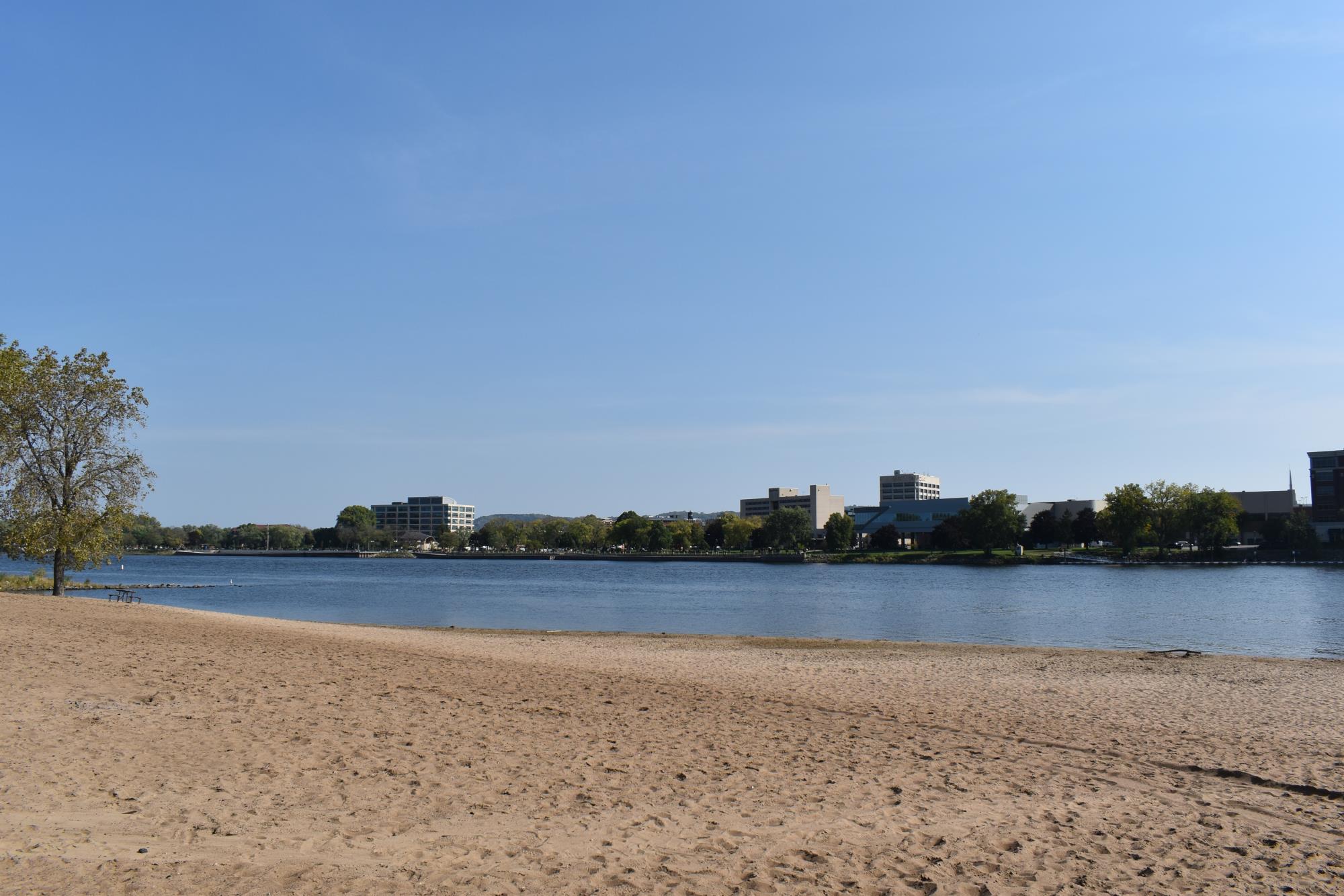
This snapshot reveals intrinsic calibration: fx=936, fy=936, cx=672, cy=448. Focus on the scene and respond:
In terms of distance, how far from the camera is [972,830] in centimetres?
880

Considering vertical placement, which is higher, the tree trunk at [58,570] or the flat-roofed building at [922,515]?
the flat-roofed building at [922,515]

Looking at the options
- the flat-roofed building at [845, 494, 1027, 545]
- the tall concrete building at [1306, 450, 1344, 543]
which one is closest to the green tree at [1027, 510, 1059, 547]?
the flat-roofed building at [845, 494, 1027, 545]

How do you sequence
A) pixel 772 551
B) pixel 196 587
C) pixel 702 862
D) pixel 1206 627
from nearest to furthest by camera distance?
pixel 702 862 < pixel 1206 627 < pixel 196 587 < pixel 772 551

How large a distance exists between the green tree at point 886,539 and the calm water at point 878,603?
53.8 metres

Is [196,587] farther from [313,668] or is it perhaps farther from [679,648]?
[313,668]

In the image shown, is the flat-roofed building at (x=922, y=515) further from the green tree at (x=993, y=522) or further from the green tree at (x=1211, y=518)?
the green tree at (x=1211, y=518)

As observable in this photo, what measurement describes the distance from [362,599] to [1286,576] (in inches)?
3402

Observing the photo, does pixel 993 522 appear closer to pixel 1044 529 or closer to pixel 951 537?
pixel 951 537

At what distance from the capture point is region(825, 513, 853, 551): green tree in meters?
170

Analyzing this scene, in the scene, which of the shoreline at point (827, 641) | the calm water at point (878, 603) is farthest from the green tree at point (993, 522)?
the shoreline at point (827, 641)

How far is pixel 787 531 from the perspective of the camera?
179250mm

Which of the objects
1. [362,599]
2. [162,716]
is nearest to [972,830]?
[162,716]

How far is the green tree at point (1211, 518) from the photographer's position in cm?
12500

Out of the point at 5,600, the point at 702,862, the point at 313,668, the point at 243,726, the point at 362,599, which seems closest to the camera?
the point at 702,862
